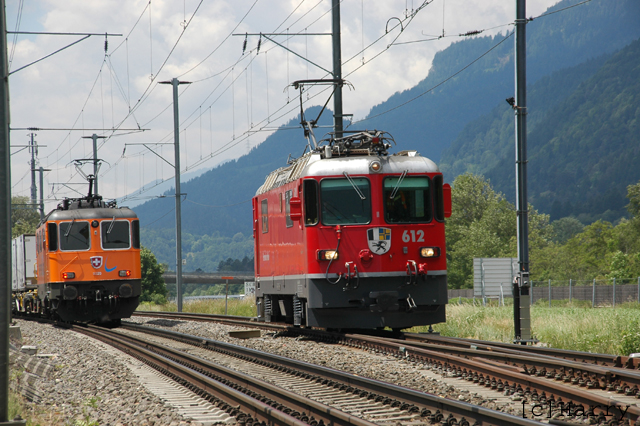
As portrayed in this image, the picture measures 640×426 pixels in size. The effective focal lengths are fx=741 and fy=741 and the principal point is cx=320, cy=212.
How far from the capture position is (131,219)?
77.4 feet

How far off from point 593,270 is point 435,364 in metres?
81.9

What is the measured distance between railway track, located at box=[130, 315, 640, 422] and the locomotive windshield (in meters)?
2.42

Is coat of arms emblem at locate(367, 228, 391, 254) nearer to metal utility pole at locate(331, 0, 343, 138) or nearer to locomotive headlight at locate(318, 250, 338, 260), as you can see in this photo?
locomotive headlight at locate(318, 250, 338, 260)

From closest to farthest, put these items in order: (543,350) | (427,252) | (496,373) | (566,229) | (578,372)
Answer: (578,372), (496,373), (543,350), (427,252), (566,229)

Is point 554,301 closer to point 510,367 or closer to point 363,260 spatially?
point 363,260

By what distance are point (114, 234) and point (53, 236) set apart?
1805mm

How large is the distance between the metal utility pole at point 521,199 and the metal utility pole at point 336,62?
246 inches

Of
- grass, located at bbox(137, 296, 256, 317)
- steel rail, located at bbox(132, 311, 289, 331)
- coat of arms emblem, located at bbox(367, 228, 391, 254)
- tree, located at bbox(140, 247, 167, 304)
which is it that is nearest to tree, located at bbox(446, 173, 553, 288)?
tree, located at bbox(140, 247, 167, 304)

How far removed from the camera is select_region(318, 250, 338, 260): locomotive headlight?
1367 centimetres

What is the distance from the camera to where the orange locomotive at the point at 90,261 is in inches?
893

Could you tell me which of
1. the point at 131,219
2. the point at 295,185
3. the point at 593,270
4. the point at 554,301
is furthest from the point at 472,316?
the point at 593,270

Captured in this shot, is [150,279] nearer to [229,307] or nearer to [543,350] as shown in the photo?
[229,307]

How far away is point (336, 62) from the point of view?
21625 millimetres

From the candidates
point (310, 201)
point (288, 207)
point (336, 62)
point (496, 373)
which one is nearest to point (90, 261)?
point (336, 62)
